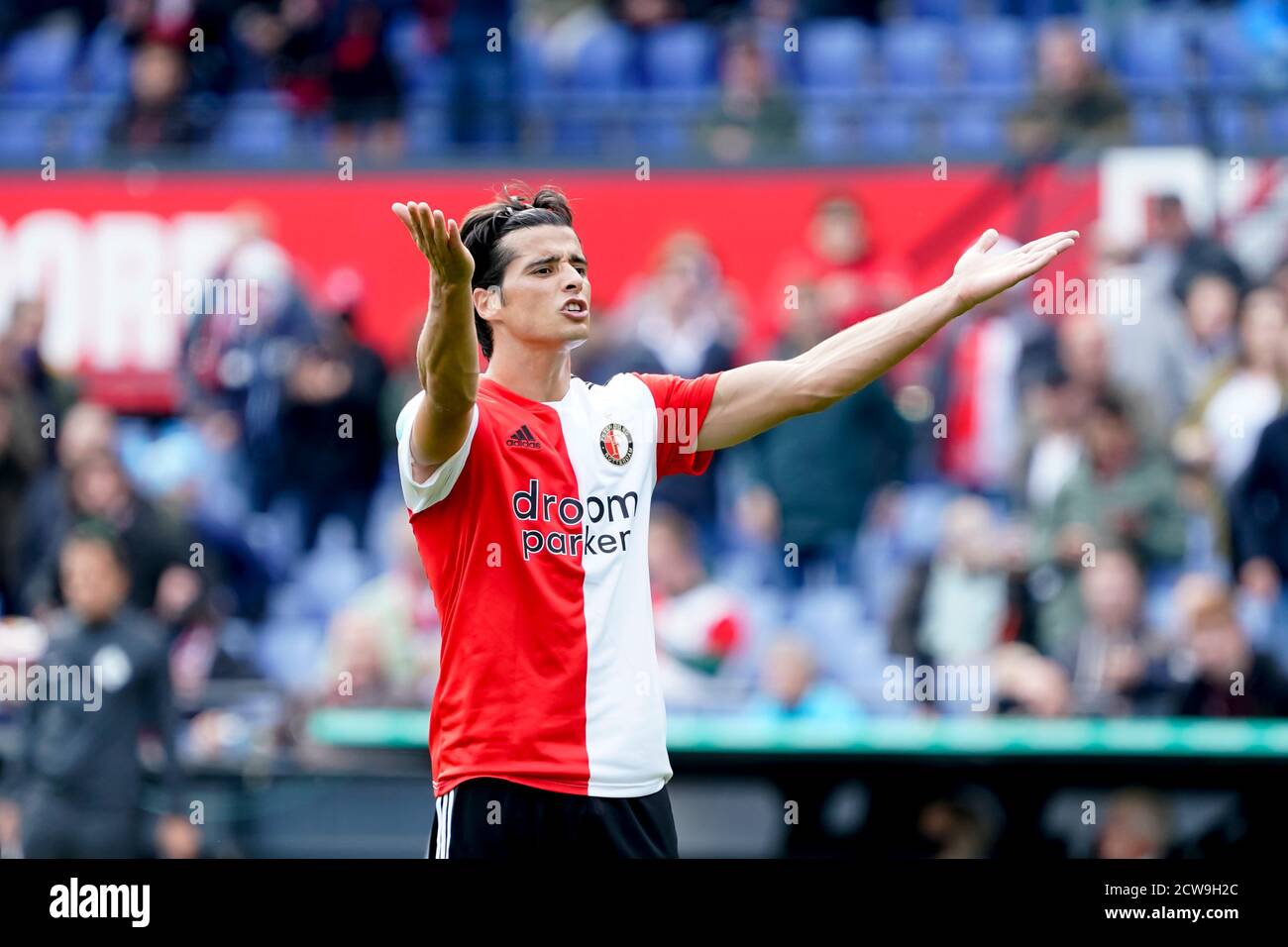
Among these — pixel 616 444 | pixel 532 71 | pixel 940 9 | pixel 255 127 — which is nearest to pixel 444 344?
pixel 616 444

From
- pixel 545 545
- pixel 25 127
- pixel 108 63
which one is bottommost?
pixel 545 545

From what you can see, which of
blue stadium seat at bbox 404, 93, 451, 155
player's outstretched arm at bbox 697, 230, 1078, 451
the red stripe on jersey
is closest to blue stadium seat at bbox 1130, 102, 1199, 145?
blue stadium seat at bbox 404, 93, 451, 155

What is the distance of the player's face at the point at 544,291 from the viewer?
4828 mm

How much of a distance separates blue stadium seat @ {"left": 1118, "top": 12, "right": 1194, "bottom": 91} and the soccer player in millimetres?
6899

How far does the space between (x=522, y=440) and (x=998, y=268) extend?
3.97ft

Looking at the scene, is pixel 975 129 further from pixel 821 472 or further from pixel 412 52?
pixel 412 52

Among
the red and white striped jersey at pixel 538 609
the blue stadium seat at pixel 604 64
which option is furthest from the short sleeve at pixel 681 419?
the blue stadium seat at pixel 604 64

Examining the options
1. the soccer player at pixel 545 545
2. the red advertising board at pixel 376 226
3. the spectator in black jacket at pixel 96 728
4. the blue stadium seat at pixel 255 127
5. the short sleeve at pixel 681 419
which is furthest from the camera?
the blue stadium seat at pixel 255 127

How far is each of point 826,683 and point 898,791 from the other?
63cm

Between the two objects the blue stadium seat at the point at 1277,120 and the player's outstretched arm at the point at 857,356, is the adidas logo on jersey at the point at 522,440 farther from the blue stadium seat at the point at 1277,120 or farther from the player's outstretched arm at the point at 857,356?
the blue stadium seat at the point at 1277,120

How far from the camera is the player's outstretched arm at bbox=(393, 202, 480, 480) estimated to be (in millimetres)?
4355

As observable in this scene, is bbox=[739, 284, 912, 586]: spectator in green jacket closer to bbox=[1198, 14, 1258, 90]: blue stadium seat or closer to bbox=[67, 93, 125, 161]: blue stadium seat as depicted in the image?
bbox=[1198, 14, 1258, 90]: blue stadium seat

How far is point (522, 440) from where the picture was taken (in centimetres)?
480

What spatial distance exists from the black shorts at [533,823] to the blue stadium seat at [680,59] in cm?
769
